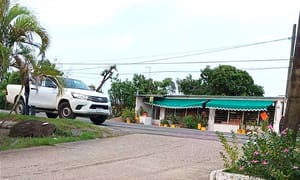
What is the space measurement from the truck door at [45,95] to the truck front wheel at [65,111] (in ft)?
0.95

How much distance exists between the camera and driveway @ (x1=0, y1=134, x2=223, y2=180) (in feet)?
25.2

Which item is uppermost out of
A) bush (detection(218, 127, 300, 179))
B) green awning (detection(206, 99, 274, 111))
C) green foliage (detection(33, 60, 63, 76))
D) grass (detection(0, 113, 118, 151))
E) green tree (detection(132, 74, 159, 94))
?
green tree (detection(132, 74, 159, 94))

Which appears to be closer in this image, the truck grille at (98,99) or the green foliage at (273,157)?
the green foliage at (273,157)

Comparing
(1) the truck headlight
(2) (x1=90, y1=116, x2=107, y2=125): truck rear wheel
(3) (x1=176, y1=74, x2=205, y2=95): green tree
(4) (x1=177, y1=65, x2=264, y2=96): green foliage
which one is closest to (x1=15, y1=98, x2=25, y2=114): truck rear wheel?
(1) the truck headlight

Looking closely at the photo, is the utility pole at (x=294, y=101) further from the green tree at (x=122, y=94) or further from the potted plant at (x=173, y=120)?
the green tree at (x=122, y=94)

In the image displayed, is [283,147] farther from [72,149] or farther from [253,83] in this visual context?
[253,83]

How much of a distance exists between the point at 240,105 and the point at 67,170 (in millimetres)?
25769

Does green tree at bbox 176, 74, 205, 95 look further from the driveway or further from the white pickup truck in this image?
the driveway

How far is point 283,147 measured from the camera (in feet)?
20.4

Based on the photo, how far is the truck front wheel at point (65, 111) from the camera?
15.3 metres

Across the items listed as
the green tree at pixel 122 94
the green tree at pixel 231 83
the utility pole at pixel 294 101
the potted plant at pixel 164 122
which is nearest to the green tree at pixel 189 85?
the green tree at pixel 231 83

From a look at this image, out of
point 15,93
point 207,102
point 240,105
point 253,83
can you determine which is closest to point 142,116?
point 207,102

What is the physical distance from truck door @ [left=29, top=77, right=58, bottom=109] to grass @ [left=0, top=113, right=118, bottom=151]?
210 cm

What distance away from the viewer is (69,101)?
599 inches
